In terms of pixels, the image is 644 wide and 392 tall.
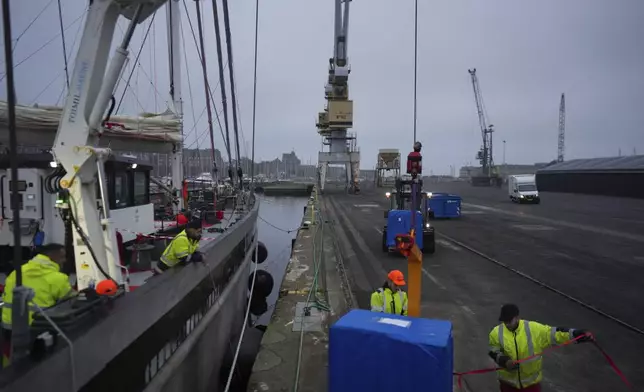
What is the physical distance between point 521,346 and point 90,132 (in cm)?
527

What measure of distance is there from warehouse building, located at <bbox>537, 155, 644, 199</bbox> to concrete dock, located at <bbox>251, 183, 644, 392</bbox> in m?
31.4

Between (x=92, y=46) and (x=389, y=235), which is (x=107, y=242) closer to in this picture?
(x=92, y=46)

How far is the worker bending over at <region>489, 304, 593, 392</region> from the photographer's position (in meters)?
4.41

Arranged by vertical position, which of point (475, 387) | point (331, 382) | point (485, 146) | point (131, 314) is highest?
point (485, 146)

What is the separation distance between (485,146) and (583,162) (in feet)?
122

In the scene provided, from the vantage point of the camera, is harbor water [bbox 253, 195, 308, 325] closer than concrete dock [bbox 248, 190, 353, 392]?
No

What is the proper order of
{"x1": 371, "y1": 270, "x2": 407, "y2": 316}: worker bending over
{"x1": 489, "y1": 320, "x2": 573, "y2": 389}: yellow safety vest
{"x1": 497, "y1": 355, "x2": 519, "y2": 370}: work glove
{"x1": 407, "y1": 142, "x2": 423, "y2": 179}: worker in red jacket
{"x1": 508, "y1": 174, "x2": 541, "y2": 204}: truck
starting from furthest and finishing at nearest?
{"x1": 508, "y1": 174, "x2": 541, "y2": 204}: truck, {"x1": 407, "y1": 142, "x2": 423, "y2": 179}: worker in red jacket, {"x1": 371, "y1": 270, "x2": 407, "y2": 316}: worker bending over, {"x1": 489, "y1": 320, "x2": 573, "y2": 389}: yellow safety vest, {"x1": 497, "y1": 355, "x2": 519, "y2": 370}: work glove

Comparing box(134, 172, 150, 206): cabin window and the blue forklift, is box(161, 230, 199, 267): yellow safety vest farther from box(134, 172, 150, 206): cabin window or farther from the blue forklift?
the blue forklift

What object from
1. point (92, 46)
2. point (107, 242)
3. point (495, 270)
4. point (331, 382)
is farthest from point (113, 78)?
point (495, 270)

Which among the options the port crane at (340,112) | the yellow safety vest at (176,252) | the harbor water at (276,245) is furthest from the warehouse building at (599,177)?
the yellow safety vest at (176,252)

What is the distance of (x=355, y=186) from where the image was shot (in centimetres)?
5512

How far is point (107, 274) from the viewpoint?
4.95 metres

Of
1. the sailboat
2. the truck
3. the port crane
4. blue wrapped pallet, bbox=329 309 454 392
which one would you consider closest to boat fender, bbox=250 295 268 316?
the sailboat

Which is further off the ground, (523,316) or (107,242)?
(107,242)
